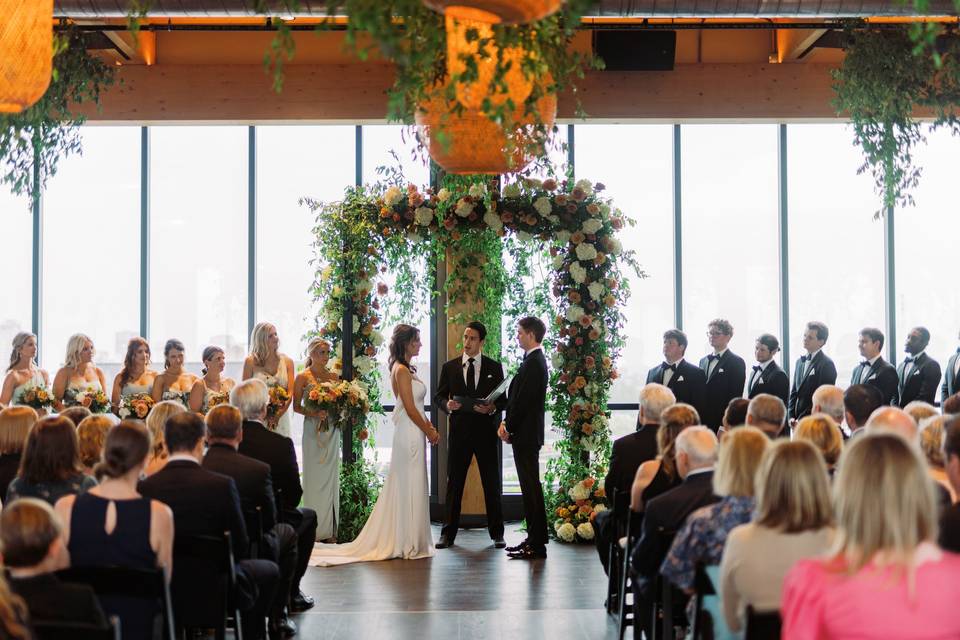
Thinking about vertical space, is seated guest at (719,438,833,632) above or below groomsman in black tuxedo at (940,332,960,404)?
below

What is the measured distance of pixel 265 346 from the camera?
9.06 metres

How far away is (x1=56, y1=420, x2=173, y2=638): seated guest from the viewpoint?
4020 mm

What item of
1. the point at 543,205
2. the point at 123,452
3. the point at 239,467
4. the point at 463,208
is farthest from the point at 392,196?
the point at 123,452

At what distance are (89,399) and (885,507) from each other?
23.8 feet

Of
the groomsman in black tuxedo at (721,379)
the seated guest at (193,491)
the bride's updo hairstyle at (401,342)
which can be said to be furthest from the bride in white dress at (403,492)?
the seated guest at (193,491)

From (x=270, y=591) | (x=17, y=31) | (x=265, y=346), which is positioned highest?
(x=17, y=31)

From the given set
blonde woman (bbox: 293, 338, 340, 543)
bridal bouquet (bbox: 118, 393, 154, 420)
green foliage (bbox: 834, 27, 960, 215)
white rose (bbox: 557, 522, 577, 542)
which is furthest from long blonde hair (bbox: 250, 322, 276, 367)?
green foliage (bbox: 834, 27, 960, 215)

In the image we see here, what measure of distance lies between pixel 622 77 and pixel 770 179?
209 cm

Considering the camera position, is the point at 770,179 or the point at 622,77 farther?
the point at 770,179

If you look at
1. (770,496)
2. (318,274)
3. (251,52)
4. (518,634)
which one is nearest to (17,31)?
(770,496)

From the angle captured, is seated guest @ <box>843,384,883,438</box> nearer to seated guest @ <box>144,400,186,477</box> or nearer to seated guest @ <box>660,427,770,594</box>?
seated guest @ <box>660,427,770,594</box>

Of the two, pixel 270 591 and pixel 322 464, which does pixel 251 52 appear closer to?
pixel 322 464

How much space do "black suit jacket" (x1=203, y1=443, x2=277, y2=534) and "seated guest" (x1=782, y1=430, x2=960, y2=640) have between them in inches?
134

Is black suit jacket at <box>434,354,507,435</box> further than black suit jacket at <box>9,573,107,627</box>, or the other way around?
black suit jacket at <box>434,354,507,435</box>
